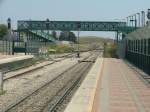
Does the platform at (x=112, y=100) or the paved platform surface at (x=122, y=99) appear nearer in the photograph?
the platform at (x=112, y=100)

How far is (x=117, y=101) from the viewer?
1980cm

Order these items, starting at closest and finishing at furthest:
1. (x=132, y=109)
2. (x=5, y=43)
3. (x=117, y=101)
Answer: (x=132, y=109) → (x=117, y=101) → (x=5, y=43)

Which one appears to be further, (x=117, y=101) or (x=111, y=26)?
(x=111, y=26)

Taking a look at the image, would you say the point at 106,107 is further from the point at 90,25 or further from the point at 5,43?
the point at 90,25

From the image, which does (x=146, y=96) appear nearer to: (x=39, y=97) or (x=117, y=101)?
(x=117, y=101)

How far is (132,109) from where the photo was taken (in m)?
17.5

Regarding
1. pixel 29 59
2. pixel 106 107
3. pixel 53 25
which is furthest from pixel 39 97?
pixel 53 25

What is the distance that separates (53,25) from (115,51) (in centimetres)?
4804

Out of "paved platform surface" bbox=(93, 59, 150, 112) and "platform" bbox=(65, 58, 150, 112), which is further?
"paved platform surface" bbox=(93, 59, 150, 112)

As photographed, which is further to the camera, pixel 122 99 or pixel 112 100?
pixel 122 99

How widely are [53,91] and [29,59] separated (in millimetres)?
32490

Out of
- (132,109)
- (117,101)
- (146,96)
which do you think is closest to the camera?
(132,109)

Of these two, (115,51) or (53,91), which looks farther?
(115,51)

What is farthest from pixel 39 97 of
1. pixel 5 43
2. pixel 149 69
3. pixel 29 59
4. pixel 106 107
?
pixel 5 43
